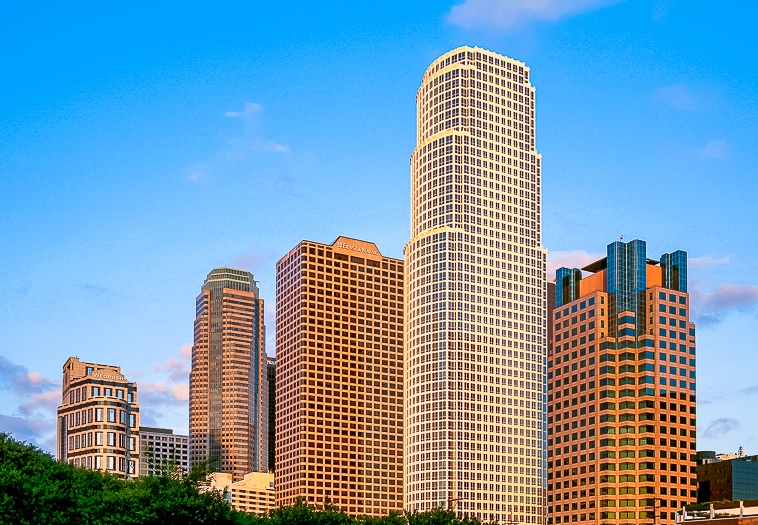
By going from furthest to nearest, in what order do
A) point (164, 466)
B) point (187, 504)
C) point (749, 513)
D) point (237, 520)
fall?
point (749, 513), point (237, 520), point (164, 466), point (187, 504)

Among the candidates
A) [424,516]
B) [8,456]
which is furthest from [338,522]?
[8,456]

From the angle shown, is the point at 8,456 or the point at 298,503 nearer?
the point at 8,456

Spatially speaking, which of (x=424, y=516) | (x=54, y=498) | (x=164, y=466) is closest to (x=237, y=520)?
(x=164, y=466)

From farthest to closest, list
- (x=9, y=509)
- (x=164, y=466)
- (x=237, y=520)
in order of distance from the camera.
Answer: (x=237, y=520), (x=164, y=466), (x=9, y=509)

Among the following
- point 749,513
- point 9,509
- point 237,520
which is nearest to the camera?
point 9,509

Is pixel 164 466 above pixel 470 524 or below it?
above

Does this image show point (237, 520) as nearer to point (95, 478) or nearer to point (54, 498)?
point (95, 478)

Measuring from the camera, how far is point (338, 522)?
15812 cm

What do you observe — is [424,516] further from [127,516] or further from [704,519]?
[127,516]

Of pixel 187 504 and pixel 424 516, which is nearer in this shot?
pixel 187 504

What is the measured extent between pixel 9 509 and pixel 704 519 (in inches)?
4289

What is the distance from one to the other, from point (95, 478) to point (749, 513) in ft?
349

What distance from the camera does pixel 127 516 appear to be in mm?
114875

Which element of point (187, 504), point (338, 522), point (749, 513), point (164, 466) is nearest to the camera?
point (187, 504)
